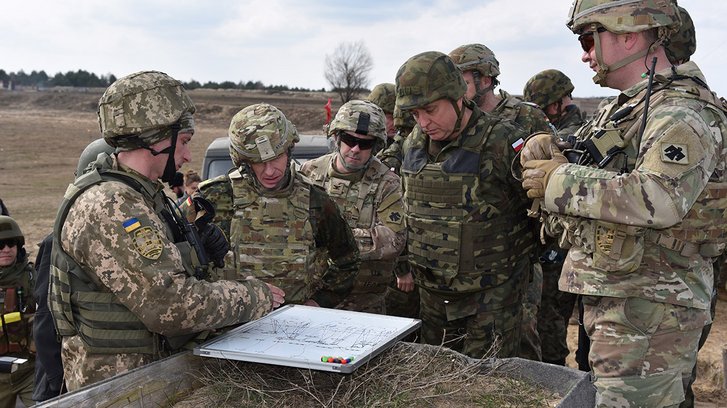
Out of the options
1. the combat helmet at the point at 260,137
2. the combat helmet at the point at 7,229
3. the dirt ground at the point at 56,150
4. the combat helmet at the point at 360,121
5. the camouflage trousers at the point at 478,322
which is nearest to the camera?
the combat helmet at the point at 260,137

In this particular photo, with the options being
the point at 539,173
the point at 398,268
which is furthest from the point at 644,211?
the point at 398,268

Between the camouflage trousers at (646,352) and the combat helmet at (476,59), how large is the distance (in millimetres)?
2984

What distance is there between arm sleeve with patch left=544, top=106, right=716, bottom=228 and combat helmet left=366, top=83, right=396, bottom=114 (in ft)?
12.2

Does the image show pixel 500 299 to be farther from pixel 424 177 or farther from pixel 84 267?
pixel 84 267

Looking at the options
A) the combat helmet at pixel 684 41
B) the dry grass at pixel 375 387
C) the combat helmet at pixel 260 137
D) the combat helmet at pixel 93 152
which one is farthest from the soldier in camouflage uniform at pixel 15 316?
the combat helmet at pixel 684 41

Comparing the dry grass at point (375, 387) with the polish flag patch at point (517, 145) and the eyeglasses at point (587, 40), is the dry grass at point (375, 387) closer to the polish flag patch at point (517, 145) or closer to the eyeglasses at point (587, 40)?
the polish flag patch at point (517, 145)

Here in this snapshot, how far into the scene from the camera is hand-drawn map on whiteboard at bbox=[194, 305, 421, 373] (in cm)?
240

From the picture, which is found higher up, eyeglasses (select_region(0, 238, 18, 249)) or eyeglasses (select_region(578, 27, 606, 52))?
eyeglasses (select_region(578, 27, 606, 52))

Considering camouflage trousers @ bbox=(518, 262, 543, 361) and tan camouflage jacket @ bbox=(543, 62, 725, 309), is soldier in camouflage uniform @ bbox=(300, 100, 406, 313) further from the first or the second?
tan camouflage jacket @ bbox=(543, 62, 725, 309)

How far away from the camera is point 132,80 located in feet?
8.83

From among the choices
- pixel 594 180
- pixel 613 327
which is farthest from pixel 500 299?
pixel 594 180

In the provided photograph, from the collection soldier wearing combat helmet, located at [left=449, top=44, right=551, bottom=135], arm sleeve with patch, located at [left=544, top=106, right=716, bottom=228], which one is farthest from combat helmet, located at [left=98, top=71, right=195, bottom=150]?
soldier wearing combat helmet, located at [left=449, top=44, right=551, bottom=135]

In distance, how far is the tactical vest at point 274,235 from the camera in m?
3.72

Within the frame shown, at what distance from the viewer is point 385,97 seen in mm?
6285
